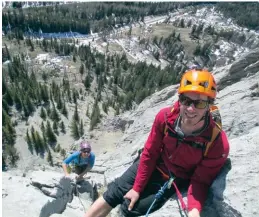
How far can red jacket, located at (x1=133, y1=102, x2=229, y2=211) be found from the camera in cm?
514

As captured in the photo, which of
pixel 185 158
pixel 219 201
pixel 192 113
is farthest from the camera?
pixel 185 158

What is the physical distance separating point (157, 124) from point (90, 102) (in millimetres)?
52377

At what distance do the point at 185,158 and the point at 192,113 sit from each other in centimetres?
109

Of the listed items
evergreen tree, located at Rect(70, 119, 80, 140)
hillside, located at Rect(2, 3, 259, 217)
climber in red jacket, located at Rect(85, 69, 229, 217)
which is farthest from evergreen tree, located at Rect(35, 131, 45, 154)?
climber in red jacket, located at Rect(85, 69, 229, 217)

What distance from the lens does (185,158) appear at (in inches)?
213

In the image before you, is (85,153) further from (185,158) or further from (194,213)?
(194,213)

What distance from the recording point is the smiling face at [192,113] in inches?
188

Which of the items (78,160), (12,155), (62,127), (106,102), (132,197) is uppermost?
(132,197)

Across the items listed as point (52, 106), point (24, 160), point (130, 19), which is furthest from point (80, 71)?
point (130, 19)

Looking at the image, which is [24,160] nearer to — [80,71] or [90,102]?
[90,102]

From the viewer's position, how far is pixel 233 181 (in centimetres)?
532

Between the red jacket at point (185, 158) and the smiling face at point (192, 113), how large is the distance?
0.81ft

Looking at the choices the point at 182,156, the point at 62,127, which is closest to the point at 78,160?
the point at 182,156

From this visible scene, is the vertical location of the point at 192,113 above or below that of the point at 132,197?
above
